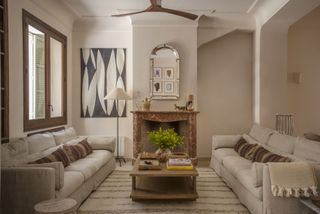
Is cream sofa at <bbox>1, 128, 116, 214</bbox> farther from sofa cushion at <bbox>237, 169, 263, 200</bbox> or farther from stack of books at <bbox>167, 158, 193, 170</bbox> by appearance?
sofa cushion at <bbox>237, 169, 263, 200</bbox>

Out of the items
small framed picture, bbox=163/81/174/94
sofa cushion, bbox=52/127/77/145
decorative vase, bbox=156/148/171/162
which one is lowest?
decorative vase, bbox=156/148/171/162

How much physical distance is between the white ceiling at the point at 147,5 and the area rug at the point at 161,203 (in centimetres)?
319

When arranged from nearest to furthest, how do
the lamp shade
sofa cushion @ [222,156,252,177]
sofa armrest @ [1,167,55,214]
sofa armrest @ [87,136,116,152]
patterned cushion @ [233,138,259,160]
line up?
sofa armrest @ [1,167,55,214] < sofa cushion @ [222,156,252,177] < patterned cushion @ [233,138,259,160] < sofa armrest @ [87,136,116,152] < the lamp shade

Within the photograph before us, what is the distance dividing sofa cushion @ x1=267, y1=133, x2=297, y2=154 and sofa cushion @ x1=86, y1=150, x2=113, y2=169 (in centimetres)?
252

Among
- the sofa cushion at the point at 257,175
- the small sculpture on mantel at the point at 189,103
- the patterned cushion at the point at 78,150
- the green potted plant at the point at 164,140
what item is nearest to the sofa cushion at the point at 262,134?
the small sculpture on mantel at the point at 189,103

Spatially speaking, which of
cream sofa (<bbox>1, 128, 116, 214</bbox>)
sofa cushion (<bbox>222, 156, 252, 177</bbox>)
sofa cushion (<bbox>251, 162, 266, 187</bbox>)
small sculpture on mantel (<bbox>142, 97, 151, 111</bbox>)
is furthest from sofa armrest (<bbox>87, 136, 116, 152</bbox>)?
sofa cushion (<bbox>251, 162, 266, 187</bbox>)

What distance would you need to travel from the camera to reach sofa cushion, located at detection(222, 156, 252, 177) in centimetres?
413

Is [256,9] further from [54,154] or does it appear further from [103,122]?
[54,154]

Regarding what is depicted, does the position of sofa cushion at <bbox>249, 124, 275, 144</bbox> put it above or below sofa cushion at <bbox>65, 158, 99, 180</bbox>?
above

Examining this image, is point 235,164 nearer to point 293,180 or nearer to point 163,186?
point 163,186

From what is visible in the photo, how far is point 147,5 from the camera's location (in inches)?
231

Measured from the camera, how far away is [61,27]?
A: 6016 millimetres

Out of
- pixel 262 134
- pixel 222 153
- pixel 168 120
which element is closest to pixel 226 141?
pixel 222 153

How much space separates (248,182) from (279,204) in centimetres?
50
